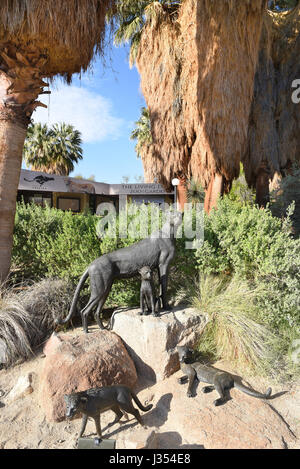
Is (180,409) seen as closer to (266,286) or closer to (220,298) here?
(220,298)

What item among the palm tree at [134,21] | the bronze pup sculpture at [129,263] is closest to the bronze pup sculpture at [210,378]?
the bronze pup sculpture at [129,263]

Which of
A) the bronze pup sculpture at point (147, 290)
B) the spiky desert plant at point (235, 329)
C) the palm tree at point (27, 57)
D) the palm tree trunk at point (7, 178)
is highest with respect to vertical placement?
the palm tree at point (27, 57)

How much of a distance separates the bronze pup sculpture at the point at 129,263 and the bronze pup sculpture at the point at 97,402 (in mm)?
1060

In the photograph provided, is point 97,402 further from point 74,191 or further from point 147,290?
point 74,191

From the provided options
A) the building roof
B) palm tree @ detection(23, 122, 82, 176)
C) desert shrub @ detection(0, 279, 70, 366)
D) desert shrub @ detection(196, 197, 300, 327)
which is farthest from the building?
desert shrub @ detection(196, 197, 300, 327)

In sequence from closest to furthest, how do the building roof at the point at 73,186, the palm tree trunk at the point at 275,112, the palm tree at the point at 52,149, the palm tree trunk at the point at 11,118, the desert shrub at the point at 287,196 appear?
the palm tree trunk at the point at 11,118 < the desert shrub at the point at 287,196 < the palm tree trunk at the point at 275,112 < the building roof at the point at 73,186 < the palm tree at the point at 52,149

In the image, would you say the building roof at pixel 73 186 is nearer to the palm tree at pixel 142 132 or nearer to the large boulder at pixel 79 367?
the palm tree at pixel 142 132

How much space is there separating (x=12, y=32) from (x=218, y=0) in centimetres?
463

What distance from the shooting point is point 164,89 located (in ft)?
24.8

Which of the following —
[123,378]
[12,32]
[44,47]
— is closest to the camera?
[123,378]

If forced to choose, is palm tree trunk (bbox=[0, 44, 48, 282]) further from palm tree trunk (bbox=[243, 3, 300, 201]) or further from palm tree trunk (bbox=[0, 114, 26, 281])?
palm tree trunk (bbox=[243, 3, 300, 201])

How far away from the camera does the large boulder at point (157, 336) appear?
3.02 metres

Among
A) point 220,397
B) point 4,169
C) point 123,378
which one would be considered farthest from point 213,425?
point 4,169

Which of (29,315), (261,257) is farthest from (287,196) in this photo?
(29,315)
